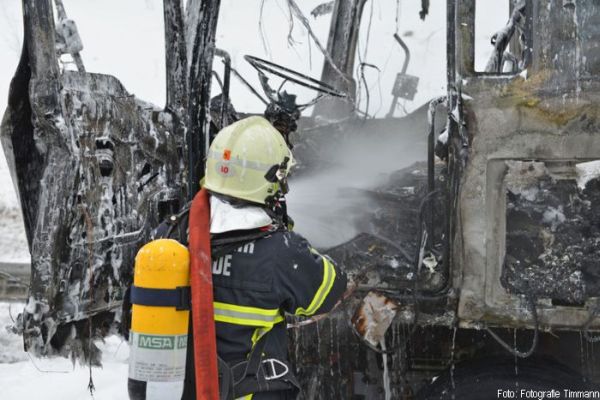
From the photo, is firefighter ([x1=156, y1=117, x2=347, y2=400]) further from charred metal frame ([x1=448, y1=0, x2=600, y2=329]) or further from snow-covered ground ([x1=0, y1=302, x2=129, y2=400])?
snow-covered ground ([x1=0, y1=302, x2=129, y2=400])

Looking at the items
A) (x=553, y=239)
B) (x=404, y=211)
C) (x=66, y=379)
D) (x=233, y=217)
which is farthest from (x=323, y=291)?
(x=66, y=379)

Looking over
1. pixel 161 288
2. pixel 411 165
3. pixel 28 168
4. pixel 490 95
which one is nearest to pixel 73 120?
pixel 28 168

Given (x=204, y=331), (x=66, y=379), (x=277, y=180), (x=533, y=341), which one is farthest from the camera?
(x=66, y=379)

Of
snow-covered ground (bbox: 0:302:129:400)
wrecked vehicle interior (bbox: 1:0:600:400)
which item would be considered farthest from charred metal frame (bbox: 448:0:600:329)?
snow-covered ground (bbox: 0:302:129:400)

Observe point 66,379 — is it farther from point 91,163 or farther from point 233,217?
point 233,217

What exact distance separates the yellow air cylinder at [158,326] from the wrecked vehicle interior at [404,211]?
879 mm

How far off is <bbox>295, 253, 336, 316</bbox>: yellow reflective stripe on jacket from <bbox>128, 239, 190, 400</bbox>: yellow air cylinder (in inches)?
19.2

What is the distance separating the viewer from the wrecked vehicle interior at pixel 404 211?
8.93 ft

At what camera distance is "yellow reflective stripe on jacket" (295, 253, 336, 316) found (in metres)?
2.44

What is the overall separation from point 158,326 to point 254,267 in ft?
1.31

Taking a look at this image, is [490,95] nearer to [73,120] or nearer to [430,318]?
[430,318]

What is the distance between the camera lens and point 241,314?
2.36m

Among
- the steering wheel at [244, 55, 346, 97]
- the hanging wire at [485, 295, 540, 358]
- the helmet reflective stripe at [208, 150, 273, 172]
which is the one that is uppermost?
the steering wheel at [244, 55, 346, 97]

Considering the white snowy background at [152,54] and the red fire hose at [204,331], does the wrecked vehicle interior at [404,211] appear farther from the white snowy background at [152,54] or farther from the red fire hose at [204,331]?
the red fire hose at [204,331]
